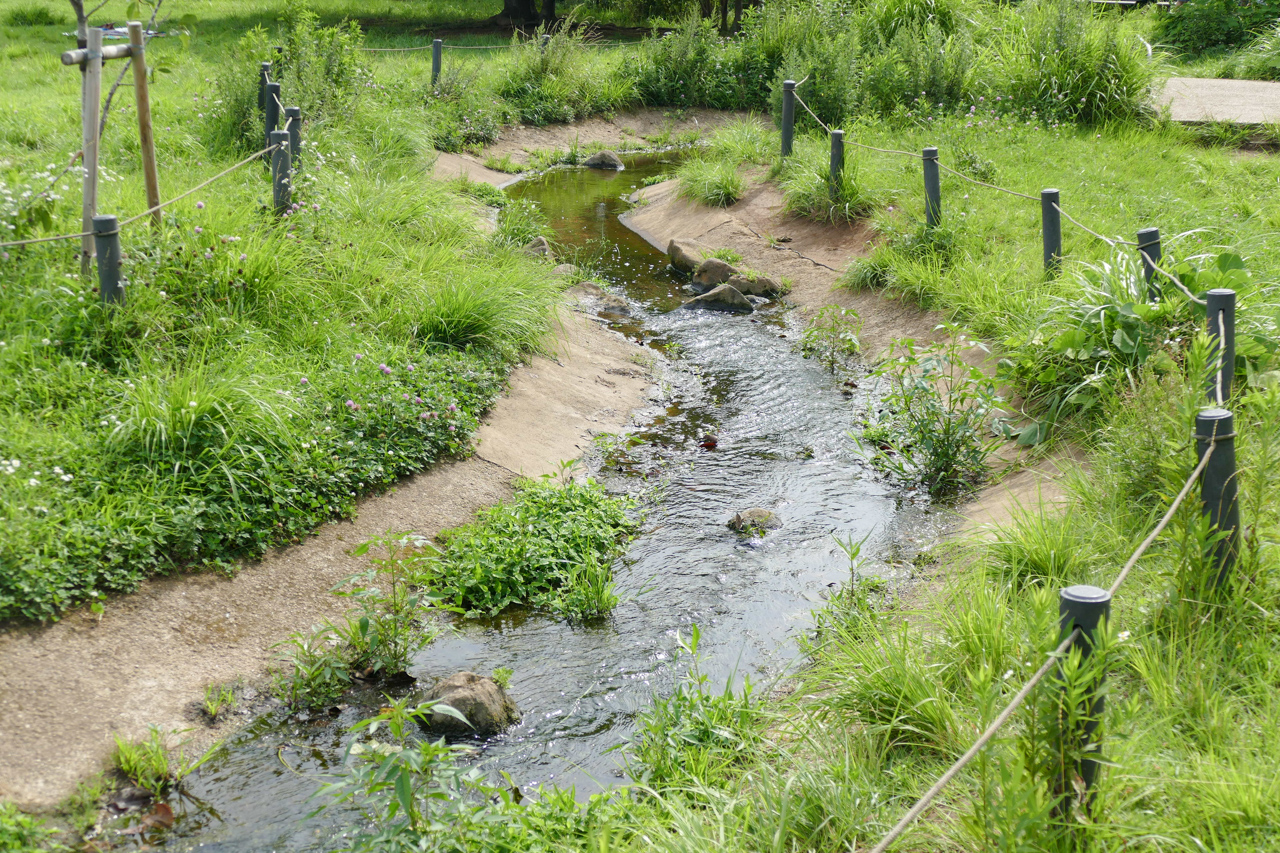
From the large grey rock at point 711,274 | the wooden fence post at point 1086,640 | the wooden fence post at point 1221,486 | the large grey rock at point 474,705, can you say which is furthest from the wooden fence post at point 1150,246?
the large grey rock at point 711,274

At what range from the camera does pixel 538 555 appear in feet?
18.7

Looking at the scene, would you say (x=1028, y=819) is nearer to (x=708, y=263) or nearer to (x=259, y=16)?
(x=708, y=263)

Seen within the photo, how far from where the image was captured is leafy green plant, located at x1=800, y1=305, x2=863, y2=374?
884 centimetres

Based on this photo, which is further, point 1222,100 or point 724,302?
point 1222,100

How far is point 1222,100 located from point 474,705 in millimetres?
13344

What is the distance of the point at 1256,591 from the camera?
381 cm

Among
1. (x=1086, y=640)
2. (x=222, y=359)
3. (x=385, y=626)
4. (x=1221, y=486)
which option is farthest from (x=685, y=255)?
(x=1086, y=640)

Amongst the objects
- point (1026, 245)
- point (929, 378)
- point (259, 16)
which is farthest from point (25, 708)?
point (259, 16)

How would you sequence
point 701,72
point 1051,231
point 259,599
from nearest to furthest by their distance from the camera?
1. point 259,599
2. point 1051,231
3. point 701,72

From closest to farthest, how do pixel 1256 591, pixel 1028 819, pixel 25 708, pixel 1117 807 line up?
pixel 1028 819, pixel 1117 807, pixel 1256 591, pixel 25 708

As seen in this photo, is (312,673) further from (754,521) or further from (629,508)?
(754,521)

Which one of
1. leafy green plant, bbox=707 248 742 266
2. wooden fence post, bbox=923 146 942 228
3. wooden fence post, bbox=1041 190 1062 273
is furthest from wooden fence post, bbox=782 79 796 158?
wooden fence post, bbox=1041 190 1062 273

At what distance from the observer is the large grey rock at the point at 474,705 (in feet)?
14.1

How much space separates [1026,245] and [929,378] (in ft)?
9.94
